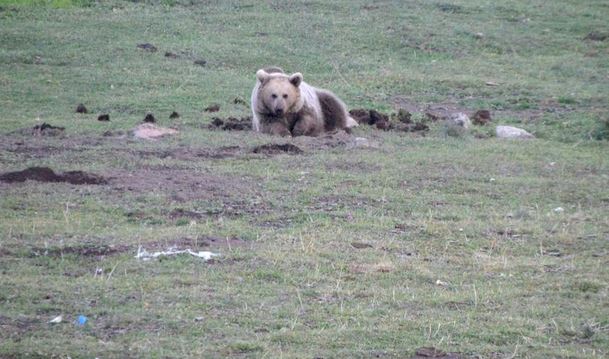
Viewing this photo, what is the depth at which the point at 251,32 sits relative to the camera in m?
17.7

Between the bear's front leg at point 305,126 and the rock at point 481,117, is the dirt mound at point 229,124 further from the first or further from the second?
the rock at point 481,117

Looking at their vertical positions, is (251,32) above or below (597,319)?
below

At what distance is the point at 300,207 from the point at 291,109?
391 cm

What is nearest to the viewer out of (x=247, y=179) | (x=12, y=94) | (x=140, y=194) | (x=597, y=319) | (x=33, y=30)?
(x=597, y=319)

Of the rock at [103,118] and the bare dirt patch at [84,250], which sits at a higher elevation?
the bare dirt patch at [84,250]

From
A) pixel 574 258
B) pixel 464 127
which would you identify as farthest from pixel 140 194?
pixel 464 127

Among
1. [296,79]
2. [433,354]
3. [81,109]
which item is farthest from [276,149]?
[433,354]

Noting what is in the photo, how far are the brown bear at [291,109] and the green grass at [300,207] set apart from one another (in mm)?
304

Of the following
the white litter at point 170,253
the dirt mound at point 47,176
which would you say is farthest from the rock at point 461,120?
the white litter at point 170,253

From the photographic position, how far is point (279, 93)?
11742mm

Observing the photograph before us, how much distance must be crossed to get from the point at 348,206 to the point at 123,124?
4255 mm

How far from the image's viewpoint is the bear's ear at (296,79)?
1186 cm

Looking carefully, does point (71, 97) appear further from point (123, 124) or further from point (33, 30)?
point (33, 30)

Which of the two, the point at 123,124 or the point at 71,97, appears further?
the point at 71,97
